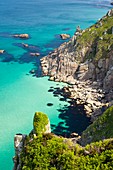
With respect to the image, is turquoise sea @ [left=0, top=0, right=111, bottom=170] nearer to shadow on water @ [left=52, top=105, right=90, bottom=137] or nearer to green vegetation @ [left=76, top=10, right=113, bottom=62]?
shadow on water @ [left=52, top=105, right=90, bottom=137]

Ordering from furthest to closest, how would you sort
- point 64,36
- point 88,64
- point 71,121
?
point 64,36 < point 88,64 < point 71,121

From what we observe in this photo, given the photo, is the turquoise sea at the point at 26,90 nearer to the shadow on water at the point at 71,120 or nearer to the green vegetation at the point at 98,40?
the shadow on water at the point at 71,120

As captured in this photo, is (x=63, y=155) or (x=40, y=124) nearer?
(x=63, y=155)

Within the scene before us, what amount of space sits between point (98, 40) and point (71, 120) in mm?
34804

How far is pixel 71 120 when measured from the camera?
68.2m

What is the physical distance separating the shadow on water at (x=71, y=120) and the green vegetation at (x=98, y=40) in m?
20.4

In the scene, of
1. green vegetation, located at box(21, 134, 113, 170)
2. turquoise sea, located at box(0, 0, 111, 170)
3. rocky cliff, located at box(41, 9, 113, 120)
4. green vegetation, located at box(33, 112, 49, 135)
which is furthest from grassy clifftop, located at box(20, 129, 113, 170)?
rocky cliff, located at box(41, 9, 113, 120)

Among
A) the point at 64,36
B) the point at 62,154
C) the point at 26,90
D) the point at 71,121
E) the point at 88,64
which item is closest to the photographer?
the point at 62,154

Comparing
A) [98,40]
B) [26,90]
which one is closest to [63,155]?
[26,90]

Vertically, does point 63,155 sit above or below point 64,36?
below

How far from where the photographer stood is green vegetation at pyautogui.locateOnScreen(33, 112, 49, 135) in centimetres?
→ 3634

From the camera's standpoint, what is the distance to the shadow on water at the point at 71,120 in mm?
64000

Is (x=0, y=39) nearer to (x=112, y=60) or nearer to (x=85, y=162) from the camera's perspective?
(x=112, y=60)

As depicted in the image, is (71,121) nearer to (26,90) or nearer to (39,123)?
(26,90)
